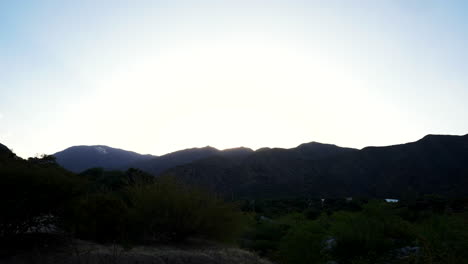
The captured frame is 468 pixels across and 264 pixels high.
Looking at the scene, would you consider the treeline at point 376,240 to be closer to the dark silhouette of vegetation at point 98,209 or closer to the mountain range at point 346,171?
the dark silhouette of vegetation at point 98,209

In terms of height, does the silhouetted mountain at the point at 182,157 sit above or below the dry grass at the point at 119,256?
above

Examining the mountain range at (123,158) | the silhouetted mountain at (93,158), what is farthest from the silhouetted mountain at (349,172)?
the silhouetted mountain at (93,158)

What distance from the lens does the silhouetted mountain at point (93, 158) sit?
12038 cm

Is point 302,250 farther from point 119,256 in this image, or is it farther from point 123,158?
point 123,158

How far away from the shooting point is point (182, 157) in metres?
97.6

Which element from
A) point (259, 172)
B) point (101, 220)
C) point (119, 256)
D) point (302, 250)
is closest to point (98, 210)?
point (101, 220)

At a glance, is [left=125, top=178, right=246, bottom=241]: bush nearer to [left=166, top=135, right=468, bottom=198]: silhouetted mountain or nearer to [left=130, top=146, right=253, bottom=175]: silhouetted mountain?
[left=166, top=135, right=468, bottom=198]: silhouetted mountain

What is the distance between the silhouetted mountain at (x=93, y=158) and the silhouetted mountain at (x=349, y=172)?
56.8 m

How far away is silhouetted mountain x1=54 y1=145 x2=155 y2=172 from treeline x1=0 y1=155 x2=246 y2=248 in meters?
107

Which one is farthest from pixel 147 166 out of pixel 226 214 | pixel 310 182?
pixel 226 214

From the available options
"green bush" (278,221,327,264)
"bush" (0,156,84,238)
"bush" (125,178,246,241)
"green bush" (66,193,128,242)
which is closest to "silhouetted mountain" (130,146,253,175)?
"bush" (125,178,246,241)

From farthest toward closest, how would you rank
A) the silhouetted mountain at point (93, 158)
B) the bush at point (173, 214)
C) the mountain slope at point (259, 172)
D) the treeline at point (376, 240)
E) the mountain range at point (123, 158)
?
the silhouetted mountain at point (93, 158)
the mountain range at point (123, 158)
the mountain slope at point (259, 172)
the bush at point (173, 214)
the treeline at point (376, 240)

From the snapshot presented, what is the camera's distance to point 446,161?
58062 mm

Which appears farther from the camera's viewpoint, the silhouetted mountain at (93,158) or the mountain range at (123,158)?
the silhouetted mountain at (93,158)
